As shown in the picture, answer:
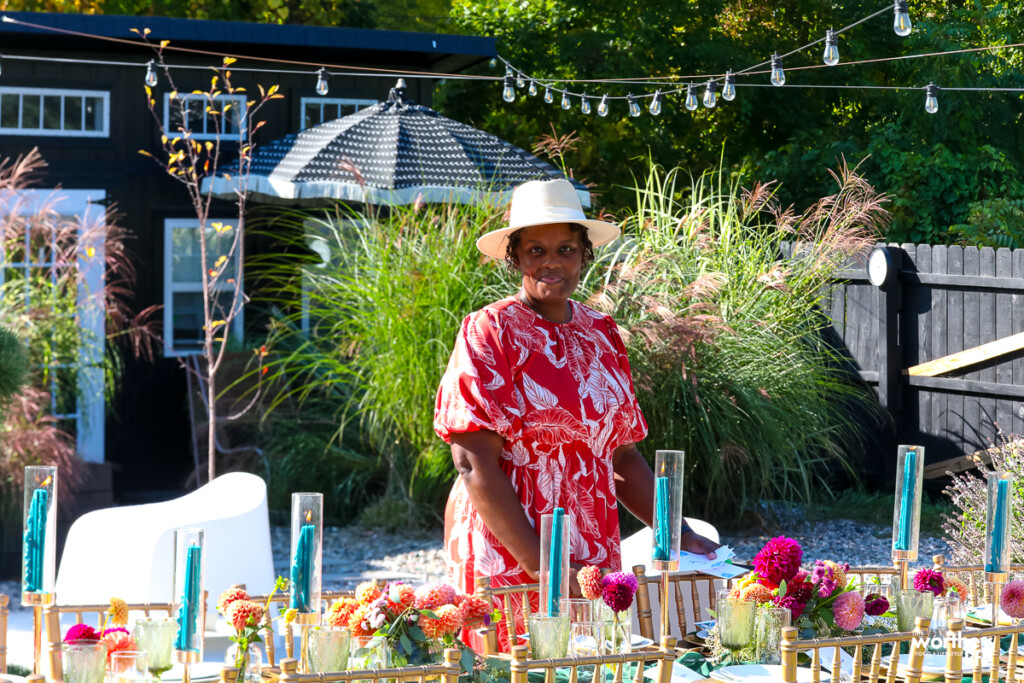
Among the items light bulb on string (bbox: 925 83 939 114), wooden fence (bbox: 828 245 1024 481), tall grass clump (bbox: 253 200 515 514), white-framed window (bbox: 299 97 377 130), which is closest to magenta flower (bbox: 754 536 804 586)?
tall grass clump (bbox: 253 200 515 514)

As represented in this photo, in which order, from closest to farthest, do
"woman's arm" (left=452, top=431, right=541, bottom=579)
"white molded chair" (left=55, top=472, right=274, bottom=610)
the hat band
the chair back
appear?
the chair back → "woman's arm" (left=452, top=431, right=541, bottom=579) → the hat band → "white molded chair" (left=55, top=472, right=274, bottom=610)

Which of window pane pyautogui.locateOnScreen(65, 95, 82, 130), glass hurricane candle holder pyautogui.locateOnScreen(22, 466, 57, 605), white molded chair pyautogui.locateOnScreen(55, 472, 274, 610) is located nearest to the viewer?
glass hurricane candle holder pyautogui.locateOnScreen(22, 466, 57, 605)

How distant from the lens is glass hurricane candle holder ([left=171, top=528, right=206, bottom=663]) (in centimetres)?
199

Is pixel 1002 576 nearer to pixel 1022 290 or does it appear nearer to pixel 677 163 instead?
pixel 1022 290

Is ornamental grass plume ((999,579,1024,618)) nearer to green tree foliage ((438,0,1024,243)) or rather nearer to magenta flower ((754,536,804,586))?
magenta flower ((754,536,804,586))

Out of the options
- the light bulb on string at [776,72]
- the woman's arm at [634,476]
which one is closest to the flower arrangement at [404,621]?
the woman's arm at [634,476]

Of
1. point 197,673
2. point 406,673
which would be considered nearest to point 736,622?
point 406,673

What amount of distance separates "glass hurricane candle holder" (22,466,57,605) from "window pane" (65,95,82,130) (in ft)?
22.2

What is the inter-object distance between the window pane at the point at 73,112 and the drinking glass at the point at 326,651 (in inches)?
278

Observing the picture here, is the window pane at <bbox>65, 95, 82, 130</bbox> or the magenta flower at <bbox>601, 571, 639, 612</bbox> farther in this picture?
the window pane at <bbox>65, 95, 82, 130</bbox>

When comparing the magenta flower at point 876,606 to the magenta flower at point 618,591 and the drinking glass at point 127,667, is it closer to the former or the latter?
the magenta flower at point 618,591

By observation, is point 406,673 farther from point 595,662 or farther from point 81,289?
point 81,289

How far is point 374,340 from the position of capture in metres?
6.77

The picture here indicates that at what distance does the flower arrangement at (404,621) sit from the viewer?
2.14 meters
